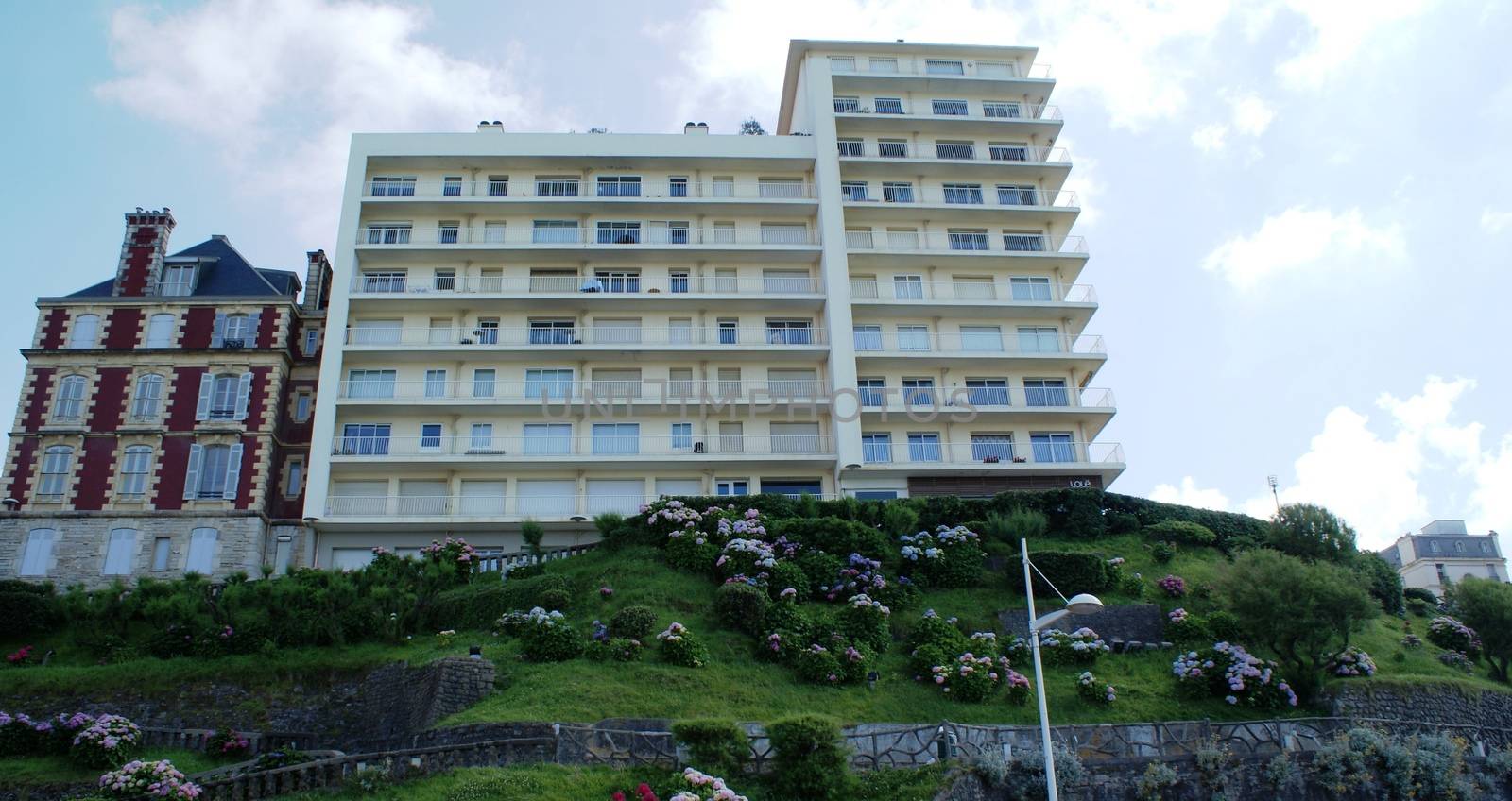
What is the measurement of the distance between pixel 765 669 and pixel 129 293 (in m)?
33.0

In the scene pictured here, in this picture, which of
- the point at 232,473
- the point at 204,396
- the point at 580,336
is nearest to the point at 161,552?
the point at 232,473

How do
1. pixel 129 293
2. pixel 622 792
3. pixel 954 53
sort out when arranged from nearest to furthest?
pixel 622 792 < pixel 129 293 < pixel 954 53

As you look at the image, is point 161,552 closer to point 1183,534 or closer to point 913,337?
point 913,337

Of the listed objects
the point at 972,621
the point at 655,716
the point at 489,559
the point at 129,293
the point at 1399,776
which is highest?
the point at 129,293

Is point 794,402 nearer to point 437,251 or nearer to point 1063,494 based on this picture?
point 1063,494

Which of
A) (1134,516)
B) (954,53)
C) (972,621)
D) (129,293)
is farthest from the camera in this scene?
(954,53)

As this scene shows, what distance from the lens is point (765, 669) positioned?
1260 inches

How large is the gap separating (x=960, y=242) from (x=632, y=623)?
94.9 ft

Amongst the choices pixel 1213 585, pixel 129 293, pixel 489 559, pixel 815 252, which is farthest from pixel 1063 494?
pixel 129 293

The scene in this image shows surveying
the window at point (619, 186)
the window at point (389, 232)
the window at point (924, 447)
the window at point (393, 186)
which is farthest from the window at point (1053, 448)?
the window at point (393, 186)

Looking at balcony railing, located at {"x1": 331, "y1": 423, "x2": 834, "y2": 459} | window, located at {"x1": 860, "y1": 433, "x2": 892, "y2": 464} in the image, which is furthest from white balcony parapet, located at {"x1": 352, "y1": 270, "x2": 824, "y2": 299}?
window, located at {"x1": 860, "y1": 433, "x2": 892, "y2": 464}

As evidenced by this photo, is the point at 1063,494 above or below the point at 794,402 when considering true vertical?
below

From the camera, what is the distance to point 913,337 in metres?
52.9

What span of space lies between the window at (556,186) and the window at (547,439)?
11098mm
